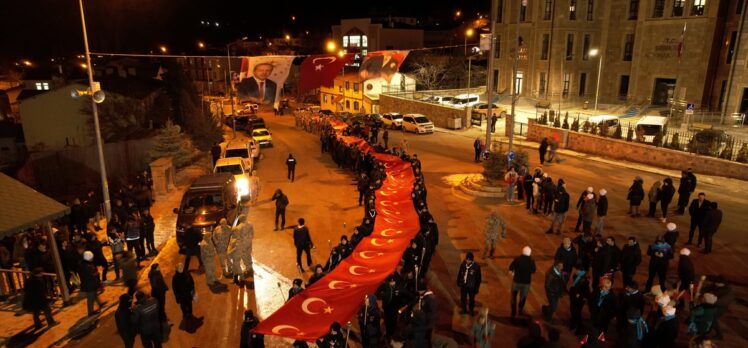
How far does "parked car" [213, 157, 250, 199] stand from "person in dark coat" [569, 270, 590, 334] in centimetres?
1363

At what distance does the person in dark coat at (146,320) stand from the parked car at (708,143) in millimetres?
23990

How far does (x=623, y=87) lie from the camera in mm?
42000

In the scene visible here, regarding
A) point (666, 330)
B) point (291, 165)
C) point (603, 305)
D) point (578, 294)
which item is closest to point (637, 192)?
point (578, 294)

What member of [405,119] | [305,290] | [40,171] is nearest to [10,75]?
[40,171]

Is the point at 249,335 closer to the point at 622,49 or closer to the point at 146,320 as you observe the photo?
the point at 146,320

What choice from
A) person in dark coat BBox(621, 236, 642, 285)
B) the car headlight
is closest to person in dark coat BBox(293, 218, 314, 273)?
person in dark coat BBox(621, 236, 642, 285)

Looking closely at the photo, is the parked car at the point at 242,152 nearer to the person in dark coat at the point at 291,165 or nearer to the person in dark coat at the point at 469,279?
the person in dark coat at the point at 291,165

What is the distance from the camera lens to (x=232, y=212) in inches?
651

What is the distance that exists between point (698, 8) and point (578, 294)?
116 ft

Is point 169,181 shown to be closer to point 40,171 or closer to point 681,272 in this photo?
point 40,171

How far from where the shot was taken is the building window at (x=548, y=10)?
1694 inches

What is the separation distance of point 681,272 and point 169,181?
65.3 feet

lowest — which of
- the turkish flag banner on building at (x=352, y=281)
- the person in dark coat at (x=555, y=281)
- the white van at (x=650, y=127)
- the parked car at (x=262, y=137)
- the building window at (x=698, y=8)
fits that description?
the parked car at (x=262, y=137)

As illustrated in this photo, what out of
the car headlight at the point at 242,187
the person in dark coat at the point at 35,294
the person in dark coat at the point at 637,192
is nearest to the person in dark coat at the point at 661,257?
the person in dark coat at the point at 637,192
